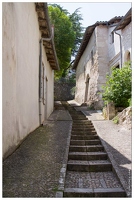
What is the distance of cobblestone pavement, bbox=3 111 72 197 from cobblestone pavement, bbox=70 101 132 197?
3.74 feet

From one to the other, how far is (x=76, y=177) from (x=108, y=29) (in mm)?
12516

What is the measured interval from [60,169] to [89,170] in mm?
922

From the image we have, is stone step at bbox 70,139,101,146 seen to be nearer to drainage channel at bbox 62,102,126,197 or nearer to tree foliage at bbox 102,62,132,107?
drainage channel at bbox 62,102,126,197

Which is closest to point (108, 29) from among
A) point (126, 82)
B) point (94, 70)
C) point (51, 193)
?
point (94, 70)

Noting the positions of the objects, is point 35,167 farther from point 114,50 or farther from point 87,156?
point 114,50

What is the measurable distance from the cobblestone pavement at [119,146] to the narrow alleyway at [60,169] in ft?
0.31

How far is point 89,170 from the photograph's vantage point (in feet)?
15.6

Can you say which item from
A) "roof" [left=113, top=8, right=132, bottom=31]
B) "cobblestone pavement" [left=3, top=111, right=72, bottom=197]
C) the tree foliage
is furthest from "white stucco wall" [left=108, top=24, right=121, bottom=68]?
"cobblestone pavement" [left=3, top=111, right=72, bottom=197]

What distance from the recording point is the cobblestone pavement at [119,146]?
399cm

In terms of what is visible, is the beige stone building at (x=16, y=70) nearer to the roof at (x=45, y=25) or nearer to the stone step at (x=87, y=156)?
the roof at (x=45, y=25)

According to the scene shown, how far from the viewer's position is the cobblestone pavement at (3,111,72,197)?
3.19 m

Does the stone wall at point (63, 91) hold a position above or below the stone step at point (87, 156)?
above

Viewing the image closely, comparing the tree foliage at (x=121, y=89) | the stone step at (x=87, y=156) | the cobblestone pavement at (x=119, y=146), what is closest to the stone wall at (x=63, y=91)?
the tree foliage at (x=121, y=89)

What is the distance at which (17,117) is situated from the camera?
15.8 feet
